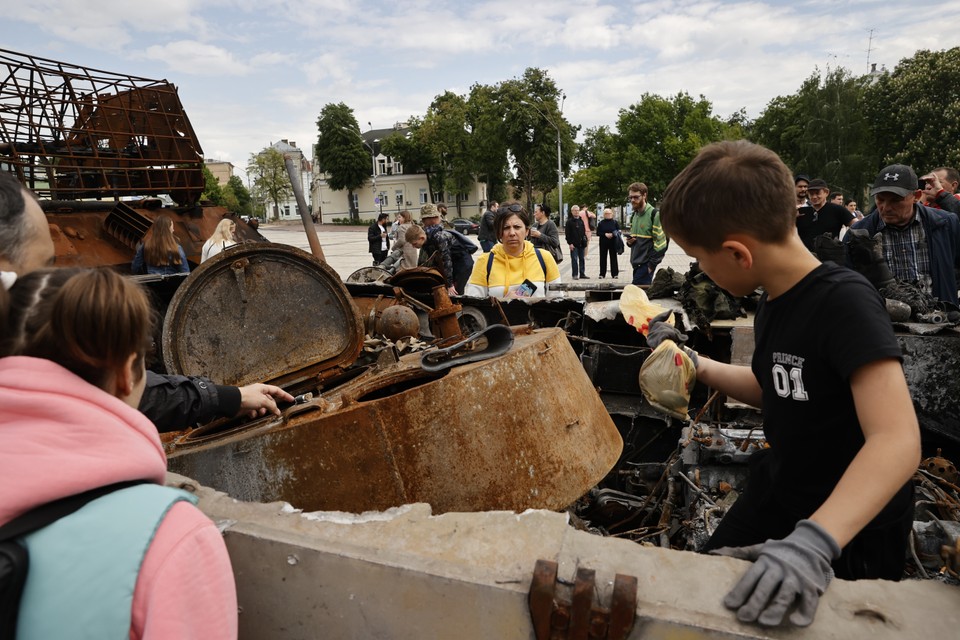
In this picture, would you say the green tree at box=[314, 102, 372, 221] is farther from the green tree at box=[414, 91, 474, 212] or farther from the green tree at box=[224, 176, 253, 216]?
the green tree at box=[224, 176, 253, 216]

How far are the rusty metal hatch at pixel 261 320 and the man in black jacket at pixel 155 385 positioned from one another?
2.15ft

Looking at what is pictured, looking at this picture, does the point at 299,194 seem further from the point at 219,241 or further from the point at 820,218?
the point at 820,218

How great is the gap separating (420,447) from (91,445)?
4.23 ft

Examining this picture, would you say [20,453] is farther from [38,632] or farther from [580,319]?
[580,319]

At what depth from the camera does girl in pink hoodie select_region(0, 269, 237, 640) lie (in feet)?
3.30

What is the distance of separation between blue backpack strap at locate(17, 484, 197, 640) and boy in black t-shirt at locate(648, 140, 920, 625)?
3.88 ft

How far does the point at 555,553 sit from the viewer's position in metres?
1.44

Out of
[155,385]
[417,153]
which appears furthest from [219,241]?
[417,153]

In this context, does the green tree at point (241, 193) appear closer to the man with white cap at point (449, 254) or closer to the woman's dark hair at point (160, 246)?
the man with white cap at point (449, 254)

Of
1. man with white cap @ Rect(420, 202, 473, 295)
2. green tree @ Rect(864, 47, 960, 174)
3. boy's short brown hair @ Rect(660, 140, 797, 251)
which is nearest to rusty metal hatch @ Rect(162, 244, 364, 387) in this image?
boy's short brown hair @ Rect(660, 140, 797, 251)

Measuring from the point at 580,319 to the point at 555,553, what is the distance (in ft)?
12.4

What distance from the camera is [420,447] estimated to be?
7.27ft

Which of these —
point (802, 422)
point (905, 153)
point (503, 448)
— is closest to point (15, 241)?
point (503, 448)

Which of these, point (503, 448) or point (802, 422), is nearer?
point (802, 422)
